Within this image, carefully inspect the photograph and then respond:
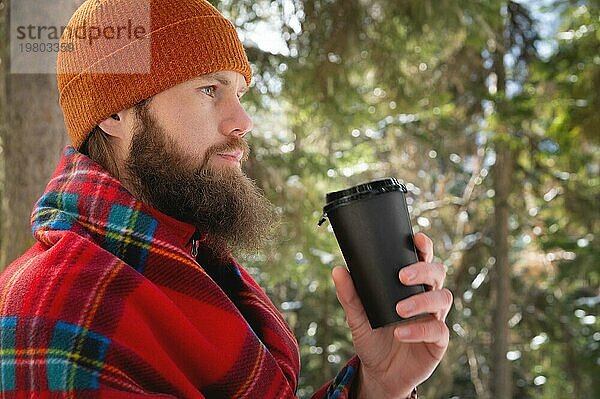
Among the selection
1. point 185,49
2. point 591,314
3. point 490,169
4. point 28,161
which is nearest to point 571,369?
point 591,314

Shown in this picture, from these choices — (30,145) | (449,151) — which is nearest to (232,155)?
(30,145)

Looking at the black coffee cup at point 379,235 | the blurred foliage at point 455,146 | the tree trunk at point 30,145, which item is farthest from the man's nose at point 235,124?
the blurred foliage at point 455,146

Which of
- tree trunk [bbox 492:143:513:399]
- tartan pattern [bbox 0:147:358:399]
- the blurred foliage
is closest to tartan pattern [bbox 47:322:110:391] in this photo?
tartan pattern [bbox 0:147:358:399]

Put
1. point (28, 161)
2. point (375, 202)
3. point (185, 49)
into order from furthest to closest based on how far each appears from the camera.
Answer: point (28, 161) < point (185, 49) < point (375, 202)

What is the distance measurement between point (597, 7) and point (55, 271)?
6.66 metres

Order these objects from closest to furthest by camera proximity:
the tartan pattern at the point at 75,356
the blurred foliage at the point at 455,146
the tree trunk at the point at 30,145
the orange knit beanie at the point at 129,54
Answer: the tartan pattern at the point at 75,356 → the orange knit beanie at the point at 129,54 → the tree trunk at the point at 30,145 → the blurred foliage at the point at 455,146

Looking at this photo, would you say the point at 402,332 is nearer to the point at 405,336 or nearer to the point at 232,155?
the point at 405,336

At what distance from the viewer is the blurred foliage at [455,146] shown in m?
5.89

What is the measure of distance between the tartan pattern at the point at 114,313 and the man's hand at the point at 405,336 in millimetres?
225

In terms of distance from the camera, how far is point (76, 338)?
1359 mm

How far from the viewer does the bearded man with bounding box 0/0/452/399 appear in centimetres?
138

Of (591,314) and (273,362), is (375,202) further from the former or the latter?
(591,314)

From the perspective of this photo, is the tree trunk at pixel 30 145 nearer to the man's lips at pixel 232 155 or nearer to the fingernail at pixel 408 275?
the man's lips at pixel 232 155

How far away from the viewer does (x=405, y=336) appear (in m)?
1.52
